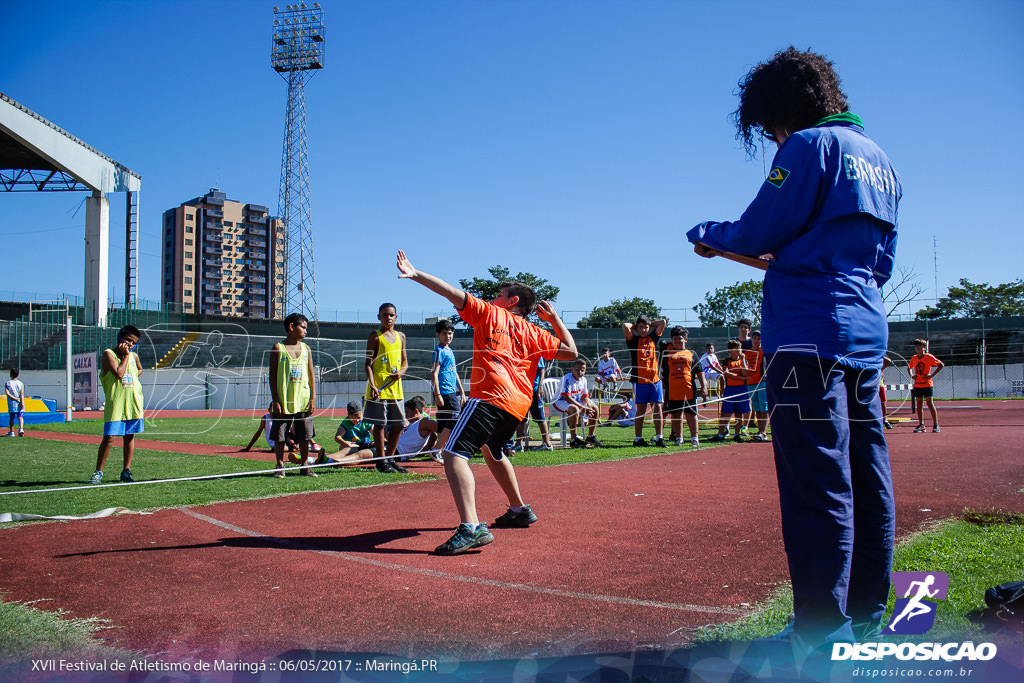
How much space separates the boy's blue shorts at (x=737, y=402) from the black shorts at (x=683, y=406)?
35.4 inches

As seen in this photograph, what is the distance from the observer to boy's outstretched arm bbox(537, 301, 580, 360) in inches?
189

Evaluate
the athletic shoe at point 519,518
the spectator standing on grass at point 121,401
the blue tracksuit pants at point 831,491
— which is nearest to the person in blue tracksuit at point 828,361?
the blue tracksuit pants at point 831,491

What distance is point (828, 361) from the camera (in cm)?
218

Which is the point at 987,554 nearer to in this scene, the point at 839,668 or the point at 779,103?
the point at 839,668

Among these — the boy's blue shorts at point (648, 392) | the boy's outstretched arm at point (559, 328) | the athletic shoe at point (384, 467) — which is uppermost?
A: the boy's outstretched arm at point (559, 328)

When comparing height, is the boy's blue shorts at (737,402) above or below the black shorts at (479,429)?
below

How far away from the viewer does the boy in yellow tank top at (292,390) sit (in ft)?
27.3

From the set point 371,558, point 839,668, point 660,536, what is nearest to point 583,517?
point 660,536

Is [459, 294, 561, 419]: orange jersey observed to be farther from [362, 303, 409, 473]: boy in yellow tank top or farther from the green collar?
[362, 303, 409, 473]: boy in yellow tank top

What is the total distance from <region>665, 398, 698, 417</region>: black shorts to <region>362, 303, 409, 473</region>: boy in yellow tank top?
5393mm

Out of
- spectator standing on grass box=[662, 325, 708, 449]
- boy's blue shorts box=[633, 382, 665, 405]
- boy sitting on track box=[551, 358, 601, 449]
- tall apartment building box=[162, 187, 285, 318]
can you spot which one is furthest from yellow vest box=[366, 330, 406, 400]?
tall apartment building box=[162, 187, 285, 318]

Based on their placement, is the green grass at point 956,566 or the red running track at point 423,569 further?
the red running track at point 423,569

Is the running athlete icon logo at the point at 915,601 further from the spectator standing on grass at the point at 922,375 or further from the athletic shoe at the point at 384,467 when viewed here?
the spectator standing on grass at the point at 922,375

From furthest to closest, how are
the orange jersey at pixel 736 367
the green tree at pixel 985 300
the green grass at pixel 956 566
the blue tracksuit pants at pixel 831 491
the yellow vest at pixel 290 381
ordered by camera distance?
the green tree at pixel 985 300
the orange jersey at pixel 736 367
the yellow vest at pixel 290 381
the green grass at pixel 956 566
the blue tracksuit pants at pixel 831 491
